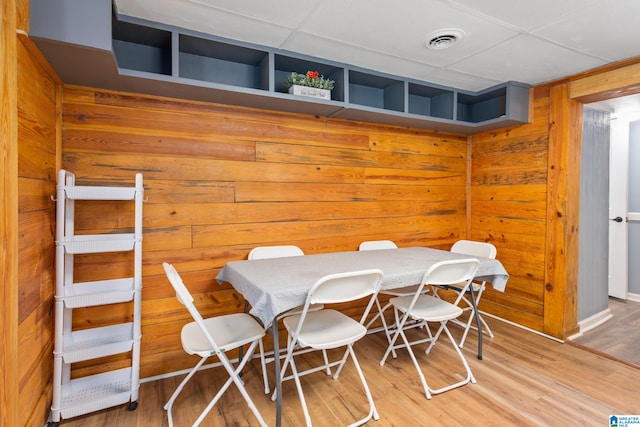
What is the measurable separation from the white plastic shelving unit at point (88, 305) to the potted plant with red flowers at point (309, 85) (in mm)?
1232

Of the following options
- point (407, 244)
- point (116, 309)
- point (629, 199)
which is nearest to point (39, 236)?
point (116, 309)

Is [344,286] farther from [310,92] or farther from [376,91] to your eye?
[376,91]

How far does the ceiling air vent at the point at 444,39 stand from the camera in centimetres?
208

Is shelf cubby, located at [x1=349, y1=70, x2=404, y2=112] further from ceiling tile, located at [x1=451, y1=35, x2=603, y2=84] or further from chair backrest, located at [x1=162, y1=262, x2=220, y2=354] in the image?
chair backrest, located at [x1=162, y1=262, x2=220, y2=354]

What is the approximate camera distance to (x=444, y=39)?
217 cm

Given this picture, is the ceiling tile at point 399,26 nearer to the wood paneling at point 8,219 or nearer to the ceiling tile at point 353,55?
the ceiling tile at point 353,55

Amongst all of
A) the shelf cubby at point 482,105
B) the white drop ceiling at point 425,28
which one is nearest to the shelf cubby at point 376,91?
the white drop ceiling at point 425,28

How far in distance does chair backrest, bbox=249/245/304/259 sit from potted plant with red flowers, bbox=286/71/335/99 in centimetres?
117

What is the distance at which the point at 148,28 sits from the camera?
1977 mm

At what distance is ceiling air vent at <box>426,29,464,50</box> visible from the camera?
208 centimetres

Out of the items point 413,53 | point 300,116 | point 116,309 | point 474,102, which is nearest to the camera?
point 116,309

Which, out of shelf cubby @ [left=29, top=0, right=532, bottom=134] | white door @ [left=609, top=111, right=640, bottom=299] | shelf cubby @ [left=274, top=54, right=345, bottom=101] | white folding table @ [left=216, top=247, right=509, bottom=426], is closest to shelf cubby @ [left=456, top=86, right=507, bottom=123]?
shelf cubby @ [left=29, top=0, right=532, bottom=134]

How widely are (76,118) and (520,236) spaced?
148 inches

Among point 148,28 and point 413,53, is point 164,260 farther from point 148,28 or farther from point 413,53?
point 413,53
